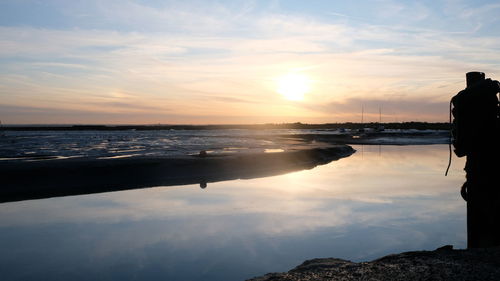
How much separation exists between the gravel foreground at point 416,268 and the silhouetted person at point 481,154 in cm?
100

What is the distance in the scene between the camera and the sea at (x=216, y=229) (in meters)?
9.15

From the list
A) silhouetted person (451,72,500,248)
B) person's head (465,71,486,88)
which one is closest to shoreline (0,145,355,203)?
silhouetted person (451,72,500,248)

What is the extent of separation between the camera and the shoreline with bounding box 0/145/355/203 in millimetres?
20391

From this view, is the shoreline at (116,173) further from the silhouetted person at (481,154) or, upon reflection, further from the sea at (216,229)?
the silhouetted person at (481,154)

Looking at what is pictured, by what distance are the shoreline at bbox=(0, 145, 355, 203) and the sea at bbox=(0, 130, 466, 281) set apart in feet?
7.29

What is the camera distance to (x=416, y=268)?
22.7 ft

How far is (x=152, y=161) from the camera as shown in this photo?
2697cm

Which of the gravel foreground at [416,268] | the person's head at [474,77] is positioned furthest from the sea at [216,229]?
the person's head at [474,77]

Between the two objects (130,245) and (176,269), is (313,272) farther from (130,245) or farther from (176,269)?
(130,245)

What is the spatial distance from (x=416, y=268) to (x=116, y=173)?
66.9 feet

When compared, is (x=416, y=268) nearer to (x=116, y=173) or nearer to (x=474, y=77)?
(x=474, y=77)

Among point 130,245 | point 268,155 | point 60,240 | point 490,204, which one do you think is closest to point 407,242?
point 490,204

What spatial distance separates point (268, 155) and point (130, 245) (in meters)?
23.6

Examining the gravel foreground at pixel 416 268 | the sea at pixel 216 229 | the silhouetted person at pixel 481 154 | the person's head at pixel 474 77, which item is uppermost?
the person's head at pixel 474 77
